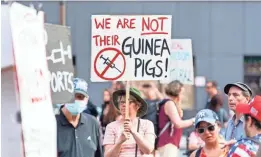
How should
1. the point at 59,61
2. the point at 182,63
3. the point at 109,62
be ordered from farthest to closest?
the point at 182,63 < the point at 109,62 < the point at 59,61

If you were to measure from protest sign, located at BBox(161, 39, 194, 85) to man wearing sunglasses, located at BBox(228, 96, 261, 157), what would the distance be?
5313 mm

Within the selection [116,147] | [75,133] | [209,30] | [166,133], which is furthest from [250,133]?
[209,30]

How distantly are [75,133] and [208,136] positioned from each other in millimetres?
1353

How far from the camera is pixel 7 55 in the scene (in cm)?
449

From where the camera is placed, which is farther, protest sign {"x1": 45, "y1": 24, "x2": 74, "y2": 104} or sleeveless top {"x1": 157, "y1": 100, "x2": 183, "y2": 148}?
sleeveless top {"x1": 157, "y1": 100, "x2": 183, "y2": 148}

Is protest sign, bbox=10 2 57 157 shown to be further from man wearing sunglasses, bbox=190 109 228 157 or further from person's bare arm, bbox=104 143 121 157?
person's bare arm, bbox=104 143 121 157

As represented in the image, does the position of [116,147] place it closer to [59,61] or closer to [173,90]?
[59,61]

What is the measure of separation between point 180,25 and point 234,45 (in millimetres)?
1840

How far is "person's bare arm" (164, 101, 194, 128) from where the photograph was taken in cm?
961

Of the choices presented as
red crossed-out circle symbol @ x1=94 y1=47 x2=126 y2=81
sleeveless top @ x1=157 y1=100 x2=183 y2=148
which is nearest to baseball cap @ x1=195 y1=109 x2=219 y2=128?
red crossed-out circle symbol @ x1=94 y1=47 x2=126 y2=81

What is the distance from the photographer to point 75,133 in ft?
23.6

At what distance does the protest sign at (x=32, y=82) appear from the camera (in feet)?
14.6

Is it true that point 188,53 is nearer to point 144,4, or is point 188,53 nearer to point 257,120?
point 257,120

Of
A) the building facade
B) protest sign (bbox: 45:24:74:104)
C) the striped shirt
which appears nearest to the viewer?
protest sign (bbox: 45:24:74:104)
